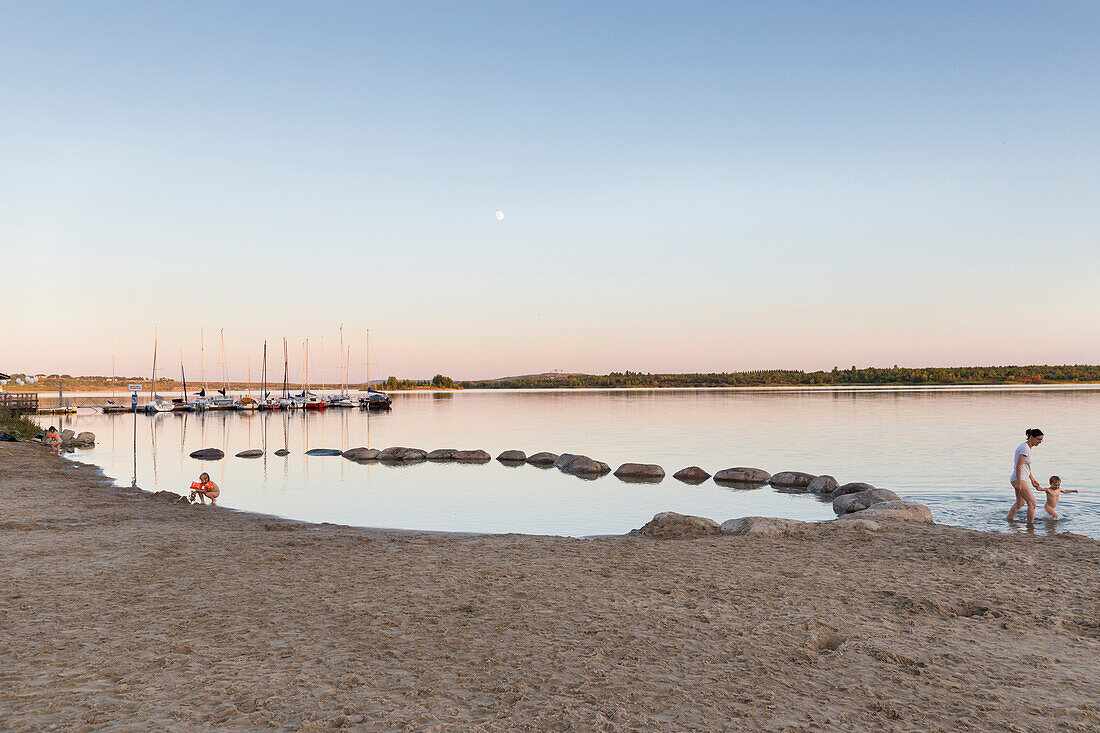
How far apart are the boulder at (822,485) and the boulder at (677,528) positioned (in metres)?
9.80

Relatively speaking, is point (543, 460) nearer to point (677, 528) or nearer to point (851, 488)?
point (851, 488)

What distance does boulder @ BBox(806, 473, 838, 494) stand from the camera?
23.0 meters

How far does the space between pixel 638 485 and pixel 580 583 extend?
16517 millimetres

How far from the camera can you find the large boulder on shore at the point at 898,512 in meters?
15.4

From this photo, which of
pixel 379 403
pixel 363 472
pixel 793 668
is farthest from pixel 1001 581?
pixel 379 403

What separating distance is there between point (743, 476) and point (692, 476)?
194 centimetres

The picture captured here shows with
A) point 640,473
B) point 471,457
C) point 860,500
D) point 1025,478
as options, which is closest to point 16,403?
point 471,457

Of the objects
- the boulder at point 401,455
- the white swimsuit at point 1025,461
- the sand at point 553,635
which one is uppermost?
the white swimsuit at point 1025,461

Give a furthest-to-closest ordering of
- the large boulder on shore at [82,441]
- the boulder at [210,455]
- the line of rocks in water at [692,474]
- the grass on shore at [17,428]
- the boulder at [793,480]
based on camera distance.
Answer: the large boulder on shore at [82,441] < the grass on shore at [17,428] < the boulder at [210,455] < the boulder at [793,480] < the line of rocks in water at [692,474]

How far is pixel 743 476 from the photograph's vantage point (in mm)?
26406

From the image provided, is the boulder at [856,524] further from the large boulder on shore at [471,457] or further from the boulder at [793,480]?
the large boulder on shore at [471,457]

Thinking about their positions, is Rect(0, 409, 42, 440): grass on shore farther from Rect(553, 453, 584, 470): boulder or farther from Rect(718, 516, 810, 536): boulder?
Rect(718, 516, 810, 536): boulder

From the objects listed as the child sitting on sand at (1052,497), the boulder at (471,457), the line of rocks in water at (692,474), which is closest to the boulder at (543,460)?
the line of rocks in water at (692,474)

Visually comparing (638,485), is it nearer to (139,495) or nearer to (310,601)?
(139,495)
